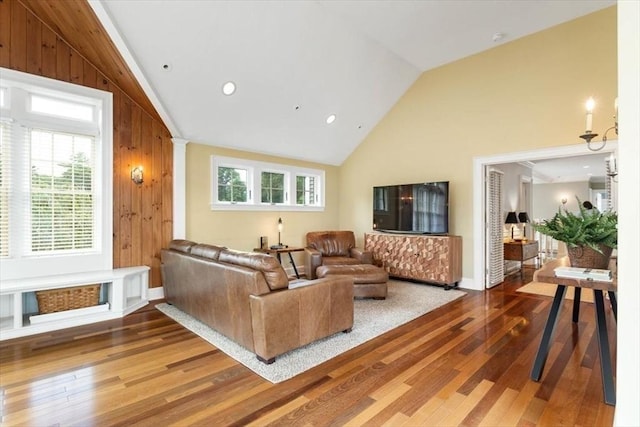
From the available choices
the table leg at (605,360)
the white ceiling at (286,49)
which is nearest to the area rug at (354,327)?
the table leg at (605,360)

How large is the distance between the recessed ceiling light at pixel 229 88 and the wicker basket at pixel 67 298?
9.64 feet

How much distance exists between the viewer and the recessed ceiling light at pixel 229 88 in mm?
4216

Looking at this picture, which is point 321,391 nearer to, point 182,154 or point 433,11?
point 182,154

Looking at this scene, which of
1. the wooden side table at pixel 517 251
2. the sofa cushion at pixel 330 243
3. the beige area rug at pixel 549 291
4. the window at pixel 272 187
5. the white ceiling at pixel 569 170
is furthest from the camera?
the white ceiling at pixel 569 170

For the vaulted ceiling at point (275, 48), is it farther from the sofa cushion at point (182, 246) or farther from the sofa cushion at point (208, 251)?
the sofa cushion at point (208, 251)

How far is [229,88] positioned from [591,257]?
4.30m

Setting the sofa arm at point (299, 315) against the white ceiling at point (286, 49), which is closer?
the sofa arm at point (299, 315)

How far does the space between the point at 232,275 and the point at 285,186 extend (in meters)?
3.61

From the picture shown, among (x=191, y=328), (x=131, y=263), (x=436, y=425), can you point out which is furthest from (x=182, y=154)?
(x=436, y=425)

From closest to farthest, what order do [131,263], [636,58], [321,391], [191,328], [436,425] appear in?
1. [636,58]
2. [436,425]
3. [321,391]
4. [191,328]
5. [131,263]

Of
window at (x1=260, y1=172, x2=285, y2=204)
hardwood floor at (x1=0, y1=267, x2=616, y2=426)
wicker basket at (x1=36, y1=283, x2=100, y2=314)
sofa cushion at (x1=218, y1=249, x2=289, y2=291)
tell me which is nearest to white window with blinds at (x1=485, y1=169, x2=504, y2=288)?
hardwood floor at (x1=0, y1=267, x2=616, y2=426)

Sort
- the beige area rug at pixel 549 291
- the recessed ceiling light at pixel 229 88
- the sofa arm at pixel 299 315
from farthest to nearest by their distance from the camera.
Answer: the beige area rug at pixel 549 291 → the recessed ceiling light at pixel 229 88 → the sofa arm at pixel 299 315

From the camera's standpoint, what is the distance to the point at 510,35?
4.51 meters

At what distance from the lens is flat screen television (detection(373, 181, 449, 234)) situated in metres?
5.20
